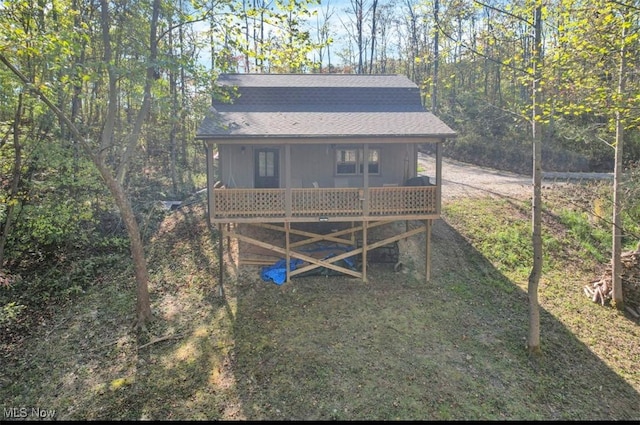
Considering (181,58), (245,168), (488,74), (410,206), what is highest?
(488,74)

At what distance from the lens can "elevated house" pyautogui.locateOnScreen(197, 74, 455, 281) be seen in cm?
1169

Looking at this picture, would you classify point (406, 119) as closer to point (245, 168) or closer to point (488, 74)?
point (245, 168)

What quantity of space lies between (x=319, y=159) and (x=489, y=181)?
40.2ft

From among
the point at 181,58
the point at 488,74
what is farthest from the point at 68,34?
the point at 488,74

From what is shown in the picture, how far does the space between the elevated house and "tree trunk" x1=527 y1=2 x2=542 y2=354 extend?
102 inches

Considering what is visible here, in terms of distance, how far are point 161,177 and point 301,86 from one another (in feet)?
42.2

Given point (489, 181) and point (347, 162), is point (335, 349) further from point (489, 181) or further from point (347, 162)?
point (489, 181)

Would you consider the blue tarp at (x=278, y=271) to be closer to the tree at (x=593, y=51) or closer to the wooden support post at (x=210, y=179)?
the wooden support post at (x=210, y=179)

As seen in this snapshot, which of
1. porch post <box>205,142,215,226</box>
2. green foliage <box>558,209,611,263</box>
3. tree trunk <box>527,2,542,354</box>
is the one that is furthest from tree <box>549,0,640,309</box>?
porch post <box>205,142,215,226</box>

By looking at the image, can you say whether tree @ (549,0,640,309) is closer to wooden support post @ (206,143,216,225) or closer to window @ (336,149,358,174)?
window @ (336,149,358,174)

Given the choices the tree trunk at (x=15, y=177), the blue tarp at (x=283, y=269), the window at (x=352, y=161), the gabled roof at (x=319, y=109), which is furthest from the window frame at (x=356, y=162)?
the tree trunk at (x=15, y=177)

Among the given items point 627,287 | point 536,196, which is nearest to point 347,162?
point 536,196

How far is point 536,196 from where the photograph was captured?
9484mm

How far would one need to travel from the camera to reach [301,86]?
50.0 ft
